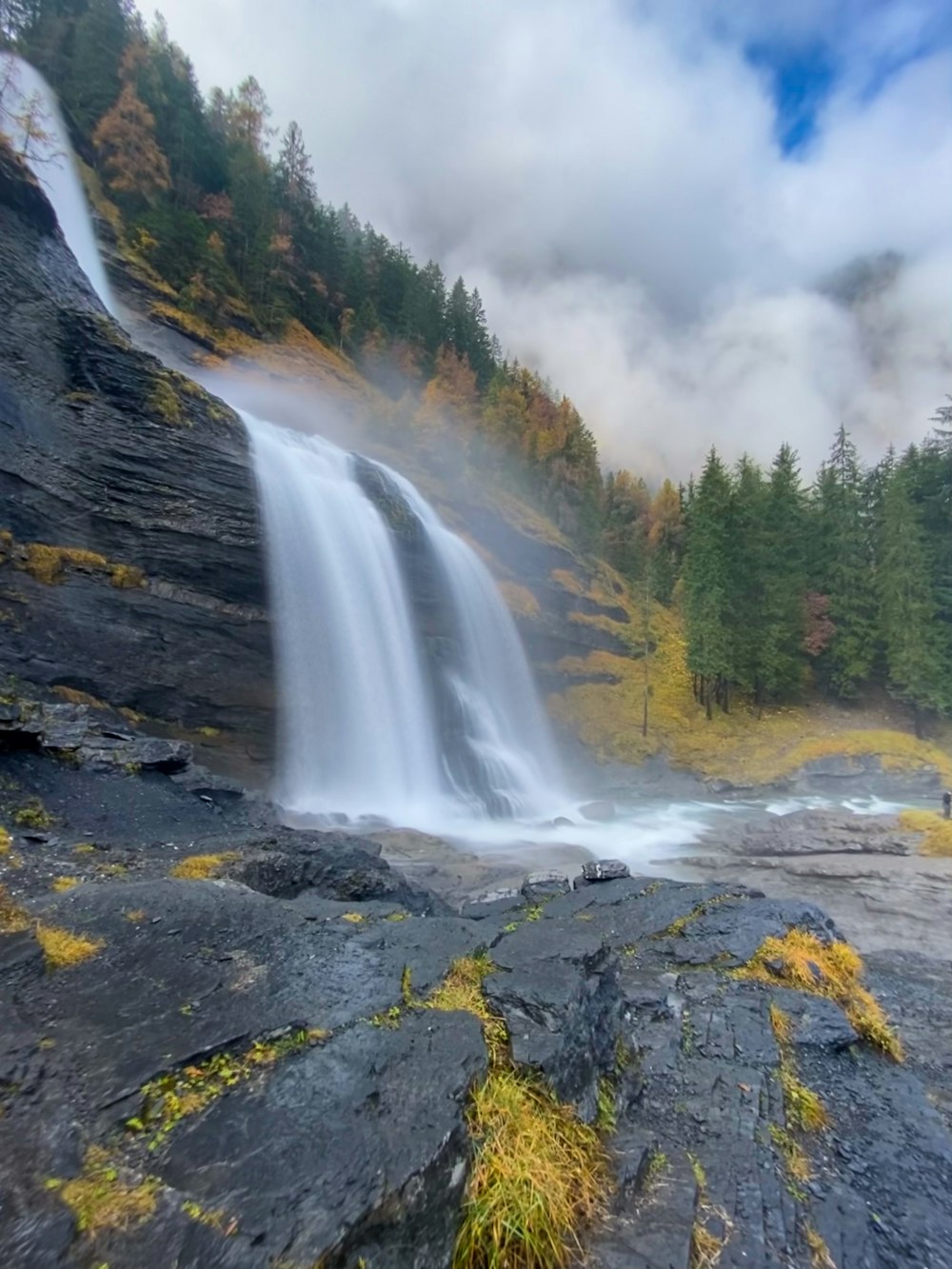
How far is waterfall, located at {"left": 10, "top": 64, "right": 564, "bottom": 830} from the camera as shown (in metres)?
18.3

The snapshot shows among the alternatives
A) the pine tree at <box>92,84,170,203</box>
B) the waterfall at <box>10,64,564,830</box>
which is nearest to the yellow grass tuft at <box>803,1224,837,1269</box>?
the waterfall at <box>10,64,564,830</box>

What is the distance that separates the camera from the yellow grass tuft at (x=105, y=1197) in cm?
221

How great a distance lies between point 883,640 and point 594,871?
3178cm

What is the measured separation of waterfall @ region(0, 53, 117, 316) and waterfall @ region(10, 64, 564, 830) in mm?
132

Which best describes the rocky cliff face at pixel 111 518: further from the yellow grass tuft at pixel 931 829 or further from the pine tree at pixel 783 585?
the pine tree at pixel 783 585

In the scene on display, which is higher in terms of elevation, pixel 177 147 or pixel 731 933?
pixel 177 147

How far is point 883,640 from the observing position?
106 ft

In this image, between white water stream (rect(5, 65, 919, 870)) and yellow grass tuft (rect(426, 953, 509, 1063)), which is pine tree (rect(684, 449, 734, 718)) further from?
yellow grass tuft (rect(426, 953, 509, 1063))

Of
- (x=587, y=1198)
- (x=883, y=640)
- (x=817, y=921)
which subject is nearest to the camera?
(x=587, y=1198)

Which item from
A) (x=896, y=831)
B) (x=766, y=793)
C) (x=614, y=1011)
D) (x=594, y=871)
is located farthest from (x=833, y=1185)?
(x=766, y=793)

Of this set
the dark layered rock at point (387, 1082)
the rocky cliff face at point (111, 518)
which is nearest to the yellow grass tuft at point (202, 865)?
the dark layered rock at point (387, 1082)

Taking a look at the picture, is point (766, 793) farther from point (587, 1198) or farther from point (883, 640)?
point (587, 1198)

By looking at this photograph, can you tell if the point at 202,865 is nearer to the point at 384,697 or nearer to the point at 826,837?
the point at 384,697

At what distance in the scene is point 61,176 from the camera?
95.7 feet
